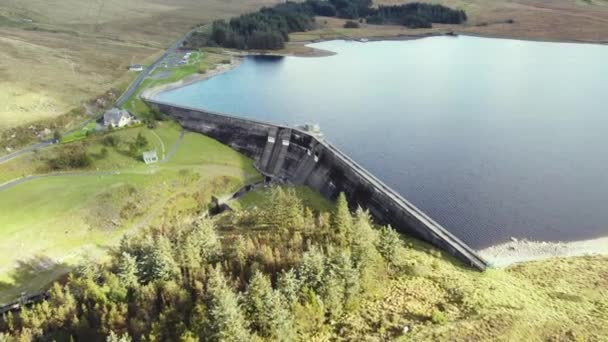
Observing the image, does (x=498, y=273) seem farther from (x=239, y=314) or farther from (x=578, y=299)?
(x=239, y=314)

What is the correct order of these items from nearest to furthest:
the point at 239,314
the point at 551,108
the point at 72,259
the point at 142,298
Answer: the point at 239,314 < the point at 142,298 < the point at 72,259 < the point at 551,108

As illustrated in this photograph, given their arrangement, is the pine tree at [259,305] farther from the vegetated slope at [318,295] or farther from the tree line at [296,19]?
the tree line at [296,19]

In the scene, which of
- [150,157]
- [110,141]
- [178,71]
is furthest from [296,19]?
[150,157]

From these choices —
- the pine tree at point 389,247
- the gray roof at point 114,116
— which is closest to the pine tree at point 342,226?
the pine tree at point 389,247

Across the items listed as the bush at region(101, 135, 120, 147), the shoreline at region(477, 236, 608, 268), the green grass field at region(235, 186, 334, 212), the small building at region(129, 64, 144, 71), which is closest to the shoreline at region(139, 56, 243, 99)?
the small building at region(129, 64, 144, 71)

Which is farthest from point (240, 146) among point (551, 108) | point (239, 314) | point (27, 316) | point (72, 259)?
point (551, 108)
